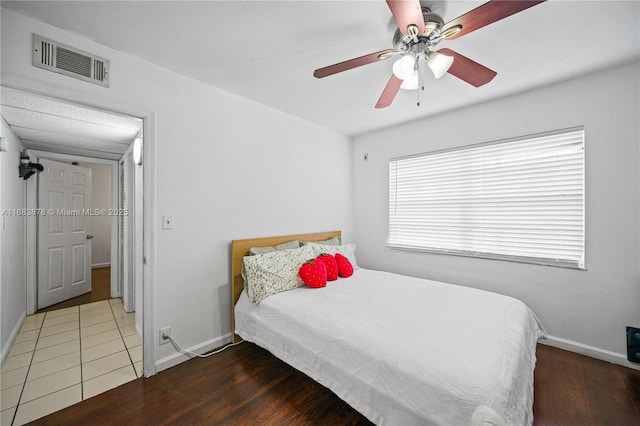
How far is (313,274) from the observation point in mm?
2350

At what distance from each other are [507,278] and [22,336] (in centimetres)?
492

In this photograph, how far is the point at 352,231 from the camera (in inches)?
155

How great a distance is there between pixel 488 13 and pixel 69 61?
242 cm

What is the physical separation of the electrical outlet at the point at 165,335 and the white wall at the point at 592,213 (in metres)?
2.94

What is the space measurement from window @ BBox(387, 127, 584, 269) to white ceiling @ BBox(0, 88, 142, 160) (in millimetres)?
3098

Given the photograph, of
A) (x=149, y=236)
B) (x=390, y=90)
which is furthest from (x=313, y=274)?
(x=390, y=90)

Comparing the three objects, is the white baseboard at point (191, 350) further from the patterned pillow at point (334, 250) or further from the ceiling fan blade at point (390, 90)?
the ceiling fan blade at point (390, 90)

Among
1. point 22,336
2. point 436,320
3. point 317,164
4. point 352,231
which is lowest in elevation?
point 22,336

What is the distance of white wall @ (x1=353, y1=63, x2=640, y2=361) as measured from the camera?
207 centimetres

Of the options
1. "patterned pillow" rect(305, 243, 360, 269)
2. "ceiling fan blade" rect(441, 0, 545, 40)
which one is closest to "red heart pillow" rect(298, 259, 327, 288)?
"patterned pillow" rect(305, 243, 360, 269)

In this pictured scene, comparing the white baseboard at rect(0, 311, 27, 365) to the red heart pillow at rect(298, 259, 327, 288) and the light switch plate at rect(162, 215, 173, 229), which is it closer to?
the light switch plate at rect(162, 215, 173, 229)

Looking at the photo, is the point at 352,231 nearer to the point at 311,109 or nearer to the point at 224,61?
the point at 311,109

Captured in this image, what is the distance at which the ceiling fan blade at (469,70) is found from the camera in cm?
148

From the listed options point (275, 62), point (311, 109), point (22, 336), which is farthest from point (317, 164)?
point (22, 336)
